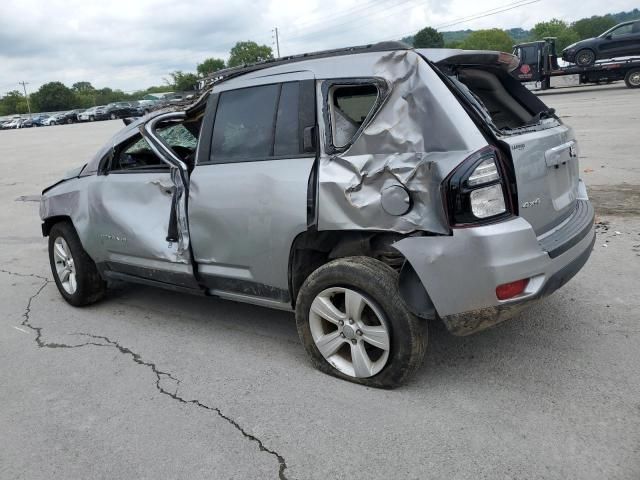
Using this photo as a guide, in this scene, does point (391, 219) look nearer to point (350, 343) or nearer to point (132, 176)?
point (350, 343)

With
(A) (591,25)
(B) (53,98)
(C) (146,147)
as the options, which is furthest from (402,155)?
(A) (591,25)

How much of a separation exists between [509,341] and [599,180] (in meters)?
4.96

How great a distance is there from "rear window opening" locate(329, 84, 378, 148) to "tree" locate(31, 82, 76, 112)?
113144 millimetres

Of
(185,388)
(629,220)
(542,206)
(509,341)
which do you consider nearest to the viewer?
(542,206)

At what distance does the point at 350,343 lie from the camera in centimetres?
322

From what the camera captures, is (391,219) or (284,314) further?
(284,314)

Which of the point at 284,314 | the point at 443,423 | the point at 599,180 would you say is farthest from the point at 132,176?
the point at 599,180

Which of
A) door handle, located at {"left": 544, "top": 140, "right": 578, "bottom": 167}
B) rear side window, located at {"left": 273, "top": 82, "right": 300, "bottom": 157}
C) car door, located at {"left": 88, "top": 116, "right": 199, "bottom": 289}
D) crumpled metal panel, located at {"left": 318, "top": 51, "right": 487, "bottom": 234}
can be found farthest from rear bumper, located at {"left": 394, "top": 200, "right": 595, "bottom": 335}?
car door, located at {"left": 88, "top": 116, "right": 199, "bottom": 289}

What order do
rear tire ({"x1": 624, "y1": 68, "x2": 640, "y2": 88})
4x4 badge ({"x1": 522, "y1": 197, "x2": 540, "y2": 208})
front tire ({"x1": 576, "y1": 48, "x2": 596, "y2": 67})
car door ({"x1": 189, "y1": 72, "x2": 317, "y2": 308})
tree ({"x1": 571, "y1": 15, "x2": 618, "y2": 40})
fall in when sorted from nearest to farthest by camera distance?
4x4 badge ({"x1": 522, "y1": 197, "x2": 540, "y2": 208}), car door ({"x1": 189, "y1": 72, "x2": 317, "y2": 308}), rear tire ({"x1": 624, "y1": 68, "x2": 640, "y2": 88}), front tire ({"x1": 576, "y1": 48, "x2": 596, "y2": 67}), tree ({"x1": 571, "y1": 15, "x2": 618, "y2": 40})

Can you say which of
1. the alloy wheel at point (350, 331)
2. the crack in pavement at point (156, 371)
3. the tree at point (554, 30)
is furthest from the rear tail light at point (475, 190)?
the tree at point (554, 30)

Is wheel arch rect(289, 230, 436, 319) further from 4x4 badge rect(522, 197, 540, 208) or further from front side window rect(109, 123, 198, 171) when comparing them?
front side window rect(109, 123, 198, 171)

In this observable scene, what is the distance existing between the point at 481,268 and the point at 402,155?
0.72 meters

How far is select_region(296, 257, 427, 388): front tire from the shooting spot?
2.98m

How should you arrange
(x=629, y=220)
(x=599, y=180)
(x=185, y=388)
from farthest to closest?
1. (x=599, y=180)
2. (x=629, y=220)
3. (x=185, y=388)
